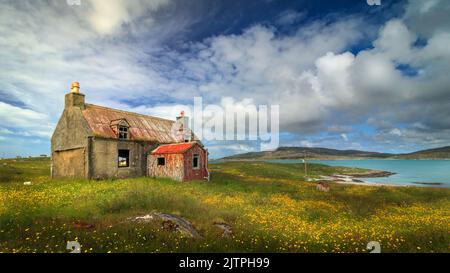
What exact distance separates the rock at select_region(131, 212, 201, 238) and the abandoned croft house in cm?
1855

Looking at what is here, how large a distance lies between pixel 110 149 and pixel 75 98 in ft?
24.8

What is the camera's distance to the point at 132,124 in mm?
32781

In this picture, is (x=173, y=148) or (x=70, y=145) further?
(x=173, y=148)

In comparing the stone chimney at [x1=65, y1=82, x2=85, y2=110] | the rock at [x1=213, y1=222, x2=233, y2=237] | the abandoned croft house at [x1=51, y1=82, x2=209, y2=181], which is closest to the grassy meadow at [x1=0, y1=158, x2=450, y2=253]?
the rock at [x1=213, y1=222, x2=233, y2=237]

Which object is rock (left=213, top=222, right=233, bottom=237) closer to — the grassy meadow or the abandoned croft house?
Answer: the grassy meadow

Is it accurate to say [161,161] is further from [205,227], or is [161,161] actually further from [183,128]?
[205,227]

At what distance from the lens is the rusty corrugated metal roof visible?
92.0 feet

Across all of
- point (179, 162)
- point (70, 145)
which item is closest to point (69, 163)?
point (70, 145)

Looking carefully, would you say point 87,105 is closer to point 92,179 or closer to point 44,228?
point 92,179

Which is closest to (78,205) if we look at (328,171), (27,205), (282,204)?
(27,205)

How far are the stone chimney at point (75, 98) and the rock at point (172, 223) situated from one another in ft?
77.2
